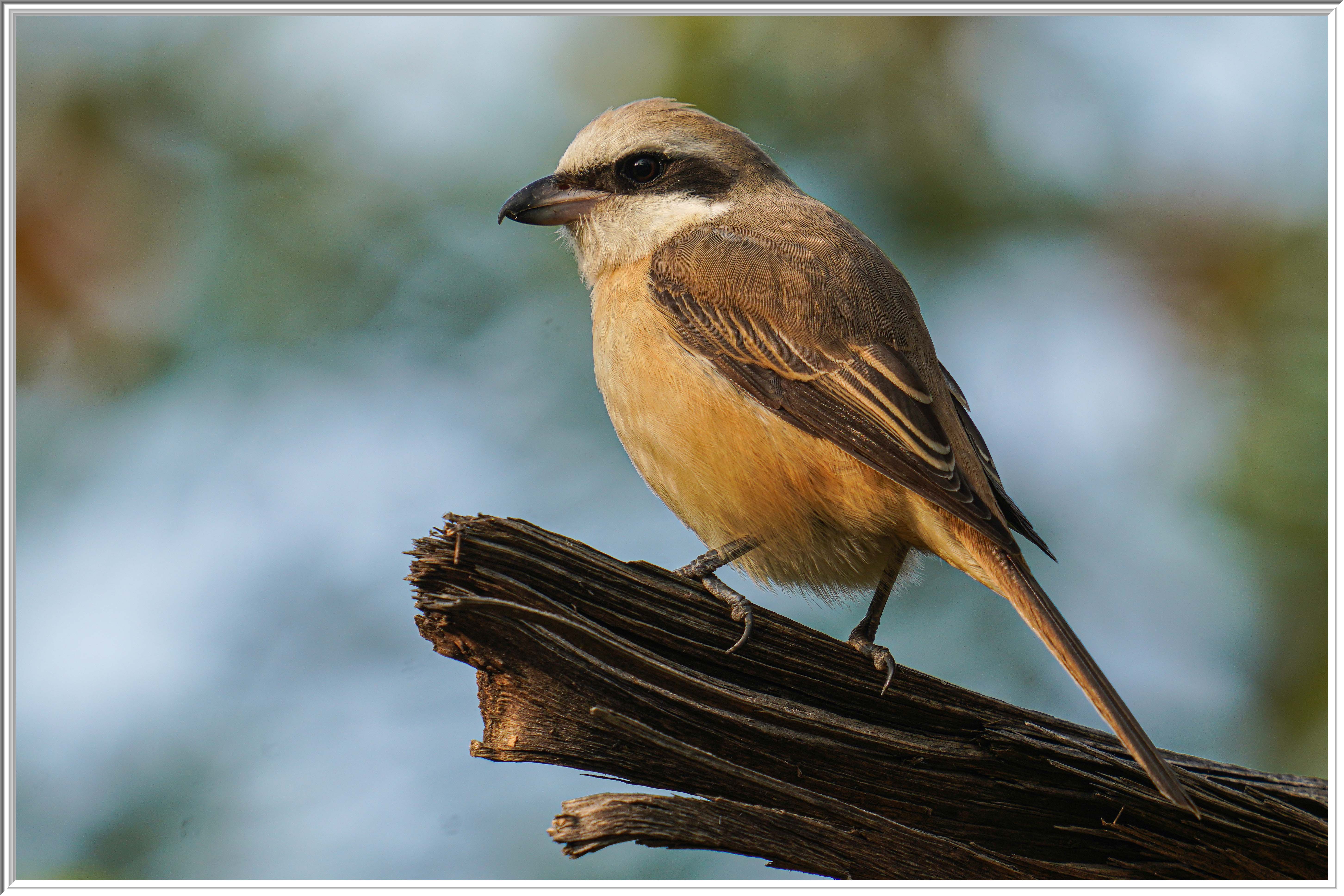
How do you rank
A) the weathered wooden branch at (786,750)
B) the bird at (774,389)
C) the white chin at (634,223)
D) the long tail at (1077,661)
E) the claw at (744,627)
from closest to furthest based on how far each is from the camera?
the weathered wooden branch at (786,750), the long tail at (1077,661), the claw at (744,627), the bird at (774,389), the white chin at (634,223)

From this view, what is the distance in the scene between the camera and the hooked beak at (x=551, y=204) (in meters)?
3.94

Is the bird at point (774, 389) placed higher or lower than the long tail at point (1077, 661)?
higher

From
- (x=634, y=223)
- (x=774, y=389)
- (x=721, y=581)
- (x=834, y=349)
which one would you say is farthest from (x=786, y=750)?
(x=634, y=223)

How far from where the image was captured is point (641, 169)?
157 inches

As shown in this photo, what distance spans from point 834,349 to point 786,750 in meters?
1.32

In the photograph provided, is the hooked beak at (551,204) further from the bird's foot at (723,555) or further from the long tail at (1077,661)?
the long tail at (1077,661)

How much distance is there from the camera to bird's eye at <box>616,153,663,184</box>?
398 cm

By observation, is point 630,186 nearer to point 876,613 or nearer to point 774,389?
point 774,389

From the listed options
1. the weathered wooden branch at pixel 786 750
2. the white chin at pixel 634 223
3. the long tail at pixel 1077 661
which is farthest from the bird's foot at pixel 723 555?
the white chin at pixel 634 223


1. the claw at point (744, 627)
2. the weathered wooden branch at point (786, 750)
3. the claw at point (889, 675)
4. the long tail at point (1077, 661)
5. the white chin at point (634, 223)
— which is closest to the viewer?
the weathered wooden branch at point (786, 750)

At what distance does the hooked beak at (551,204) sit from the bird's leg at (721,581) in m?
1.44

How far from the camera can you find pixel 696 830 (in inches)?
99.4
